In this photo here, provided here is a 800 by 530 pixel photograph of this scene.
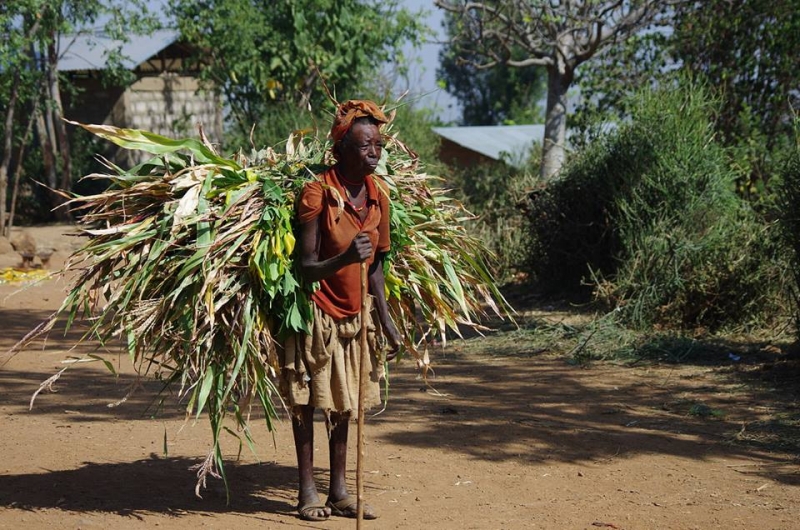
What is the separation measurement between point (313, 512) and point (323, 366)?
66 cm

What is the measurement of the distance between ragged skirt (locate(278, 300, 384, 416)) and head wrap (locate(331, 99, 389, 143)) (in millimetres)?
778

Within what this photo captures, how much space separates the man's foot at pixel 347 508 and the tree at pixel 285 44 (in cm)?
1304

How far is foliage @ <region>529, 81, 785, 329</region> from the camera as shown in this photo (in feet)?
30.1

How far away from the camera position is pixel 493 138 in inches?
848

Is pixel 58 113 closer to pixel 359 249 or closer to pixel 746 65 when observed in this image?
pixel 746 65

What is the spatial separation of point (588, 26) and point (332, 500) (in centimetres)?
975

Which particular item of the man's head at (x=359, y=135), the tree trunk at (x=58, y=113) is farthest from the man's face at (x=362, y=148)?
the tree trunk at (x=58, y=113)

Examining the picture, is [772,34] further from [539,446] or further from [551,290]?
[539,446]

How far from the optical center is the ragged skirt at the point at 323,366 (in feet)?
14.3

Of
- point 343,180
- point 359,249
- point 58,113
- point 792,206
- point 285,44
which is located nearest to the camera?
point 359,249

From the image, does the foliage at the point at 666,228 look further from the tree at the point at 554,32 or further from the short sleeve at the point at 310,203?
the short sleeve at the point at 310,203

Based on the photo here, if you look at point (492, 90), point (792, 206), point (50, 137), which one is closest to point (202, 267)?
point (792, 206)

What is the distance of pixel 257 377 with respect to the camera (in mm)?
4238

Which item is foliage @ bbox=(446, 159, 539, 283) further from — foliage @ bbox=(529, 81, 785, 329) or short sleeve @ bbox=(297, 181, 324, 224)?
short sleeve @ bbox=(297, 181, 324, 224)
